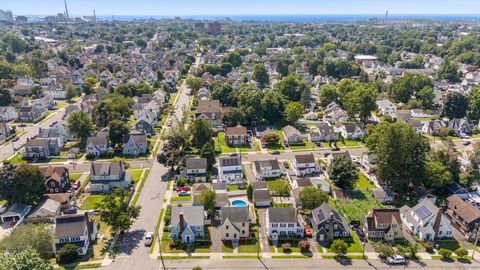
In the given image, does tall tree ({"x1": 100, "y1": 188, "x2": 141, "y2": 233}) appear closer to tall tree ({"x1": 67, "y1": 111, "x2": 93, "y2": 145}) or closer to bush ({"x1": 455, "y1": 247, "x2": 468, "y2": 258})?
tall tree ({"x1": 67, "y1": 111, "x2": 93, "y2": 145})

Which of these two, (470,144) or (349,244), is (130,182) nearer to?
(349,244)

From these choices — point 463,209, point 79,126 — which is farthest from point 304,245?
point 79,126

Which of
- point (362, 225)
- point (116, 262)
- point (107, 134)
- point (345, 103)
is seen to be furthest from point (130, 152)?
point (345, 103)

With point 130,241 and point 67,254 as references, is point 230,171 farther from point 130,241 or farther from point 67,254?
point 67,254

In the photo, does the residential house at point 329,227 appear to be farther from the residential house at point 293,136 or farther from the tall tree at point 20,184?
the tall tree at point 20,184

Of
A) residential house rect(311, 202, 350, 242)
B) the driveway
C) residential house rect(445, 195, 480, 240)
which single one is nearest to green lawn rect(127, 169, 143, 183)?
the driveway

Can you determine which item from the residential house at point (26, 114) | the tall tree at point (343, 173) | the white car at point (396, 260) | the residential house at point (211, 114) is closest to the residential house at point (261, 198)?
the tall tree at point (343, 173)

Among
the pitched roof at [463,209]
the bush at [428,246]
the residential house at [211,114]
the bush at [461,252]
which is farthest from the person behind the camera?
the residential house at [211,114]
